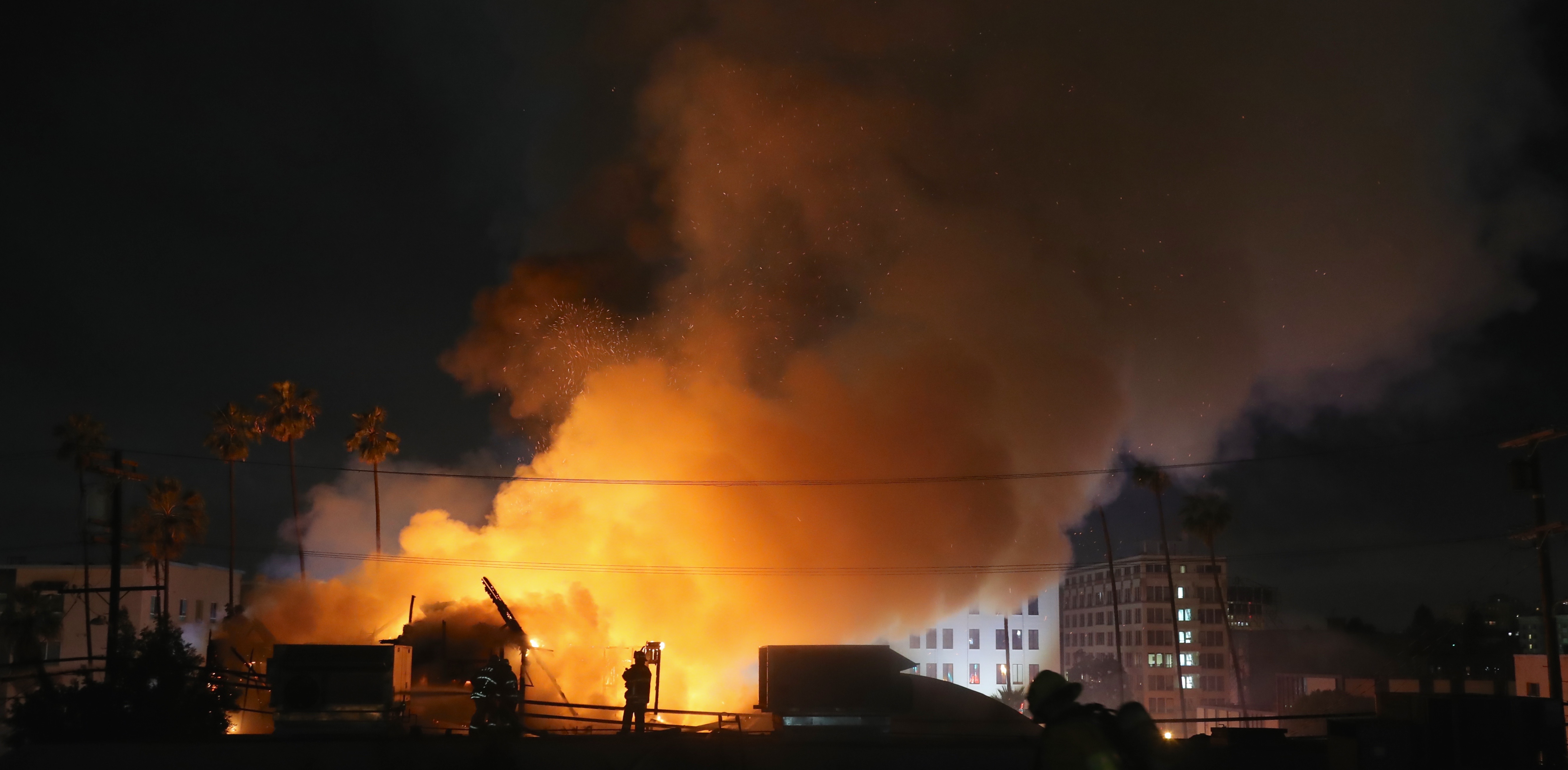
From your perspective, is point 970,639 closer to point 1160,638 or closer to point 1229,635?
point 1160,638

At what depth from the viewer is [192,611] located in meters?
83.4

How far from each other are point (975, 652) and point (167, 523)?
68906 millimetres

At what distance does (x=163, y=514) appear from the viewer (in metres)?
71.7

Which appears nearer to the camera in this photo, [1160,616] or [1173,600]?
[1173,600]

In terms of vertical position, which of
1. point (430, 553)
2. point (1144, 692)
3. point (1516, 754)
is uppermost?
point (430, 553)

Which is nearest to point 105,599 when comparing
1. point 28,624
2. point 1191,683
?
point 28,624

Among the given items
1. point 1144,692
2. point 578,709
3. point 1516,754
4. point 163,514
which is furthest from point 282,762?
point 1144,692

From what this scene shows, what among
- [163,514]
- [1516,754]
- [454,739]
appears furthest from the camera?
[163,514]

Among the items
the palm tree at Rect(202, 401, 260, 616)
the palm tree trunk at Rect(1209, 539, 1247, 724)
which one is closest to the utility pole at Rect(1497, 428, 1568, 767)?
the palm tree trunk at Rect(1209, 539, 1247, 724)

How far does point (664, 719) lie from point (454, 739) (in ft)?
98.7

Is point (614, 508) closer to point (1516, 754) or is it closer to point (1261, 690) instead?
point (1516, 754)

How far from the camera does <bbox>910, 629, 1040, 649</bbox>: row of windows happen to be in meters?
109

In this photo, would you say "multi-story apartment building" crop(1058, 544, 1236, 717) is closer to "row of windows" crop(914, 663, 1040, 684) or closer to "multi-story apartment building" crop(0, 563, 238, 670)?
"row of windows" crop(914, 663, 1040, 684)

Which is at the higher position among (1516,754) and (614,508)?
(614,508)
